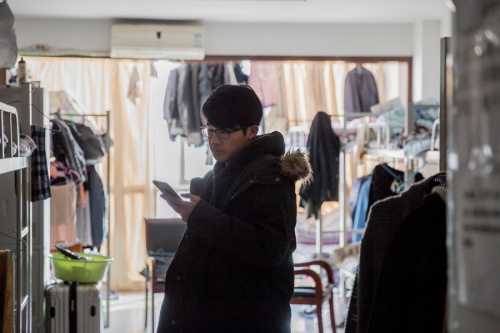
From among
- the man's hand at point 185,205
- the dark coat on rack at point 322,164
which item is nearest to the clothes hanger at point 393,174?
the dark coat on rack at point 322,164

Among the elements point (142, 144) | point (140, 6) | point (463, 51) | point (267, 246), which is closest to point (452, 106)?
point (463, 51)

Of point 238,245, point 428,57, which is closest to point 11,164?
point 238,245

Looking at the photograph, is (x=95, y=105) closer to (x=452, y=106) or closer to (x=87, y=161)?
(x=87, y=161)

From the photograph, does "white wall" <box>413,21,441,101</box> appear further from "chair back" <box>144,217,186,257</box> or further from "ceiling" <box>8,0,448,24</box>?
A: "chair back" <box>144,217,186,257</box>

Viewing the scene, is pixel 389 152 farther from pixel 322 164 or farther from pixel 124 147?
pixel 124 147

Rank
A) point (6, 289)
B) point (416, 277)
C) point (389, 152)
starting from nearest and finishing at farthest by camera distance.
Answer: point (416, 277)
point (6, 289)
point (389, 152)

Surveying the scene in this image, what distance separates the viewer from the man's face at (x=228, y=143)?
183cm

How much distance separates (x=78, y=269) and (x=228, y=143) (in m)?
2.18

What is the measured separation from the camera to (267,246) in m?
1.70

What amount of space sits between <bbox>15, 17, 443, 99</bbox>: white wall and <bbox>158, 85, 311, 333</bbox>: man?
4201 millimetres

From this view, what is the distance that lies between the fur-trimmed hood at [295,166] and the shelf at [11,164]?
0.95 m

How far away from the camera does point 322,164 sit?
4.66 metres

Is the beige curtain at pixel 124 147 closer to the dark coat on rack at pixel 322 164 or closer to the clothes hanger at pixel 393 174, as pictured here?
the dark coat on rack at pixel 322 164

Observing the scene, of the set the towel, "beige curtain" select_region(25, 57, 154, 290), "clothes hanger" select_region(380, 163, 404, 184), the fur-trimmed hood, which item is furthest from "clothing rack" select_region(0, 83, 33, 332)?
"beige curtain" select_region(25, 57, 154, 290)
